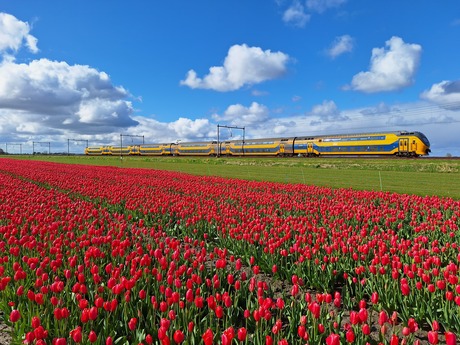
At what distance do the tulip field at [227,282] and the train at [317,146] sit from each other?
35989 millimetres

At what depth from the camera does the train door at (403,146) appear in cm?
4419

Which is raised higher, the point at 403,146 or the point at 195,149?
the point at 195,149

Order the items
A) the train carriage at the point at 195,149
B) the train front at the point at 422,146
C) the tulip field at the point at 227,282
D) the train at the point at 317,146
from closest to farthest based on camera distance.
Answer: the tulip field at the point at 227,282 → the train front at the point at 422,146 → the train at the point at 317,146 → the train carriage at the point at 195,149

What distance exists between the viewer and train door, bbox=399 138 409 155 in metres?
44.2

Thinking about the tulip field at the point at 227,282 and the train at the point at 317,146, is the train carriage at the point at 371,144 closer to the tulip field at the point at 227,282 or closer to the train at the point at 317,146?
the train at the point at 317,146

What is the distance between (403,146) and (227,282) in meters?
45.0

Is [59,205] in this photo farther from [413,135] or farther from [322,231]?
[413,135]

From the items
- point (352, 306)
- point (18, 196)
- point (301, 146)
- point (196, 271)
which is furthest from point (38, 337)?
point (301, 146)

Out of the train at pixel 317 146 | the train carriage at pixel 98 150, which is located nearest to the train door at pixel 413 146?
the train at pixel 317 146

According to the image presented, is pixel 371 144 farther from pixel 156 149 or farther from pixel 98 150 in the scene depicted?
pixel 98 150

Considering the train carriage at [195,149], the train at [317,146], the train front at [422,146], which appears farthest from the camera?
the train carriage at [195,149]

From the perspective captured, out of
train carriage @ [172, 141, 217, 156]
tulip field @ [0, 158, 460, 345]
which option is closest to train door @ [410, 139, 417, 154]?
tulip field @ [0, 158, 460, 345]

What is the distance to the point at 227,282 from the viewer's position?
534cm

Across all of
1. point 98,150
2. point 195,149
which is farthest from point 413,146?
point 98,150
